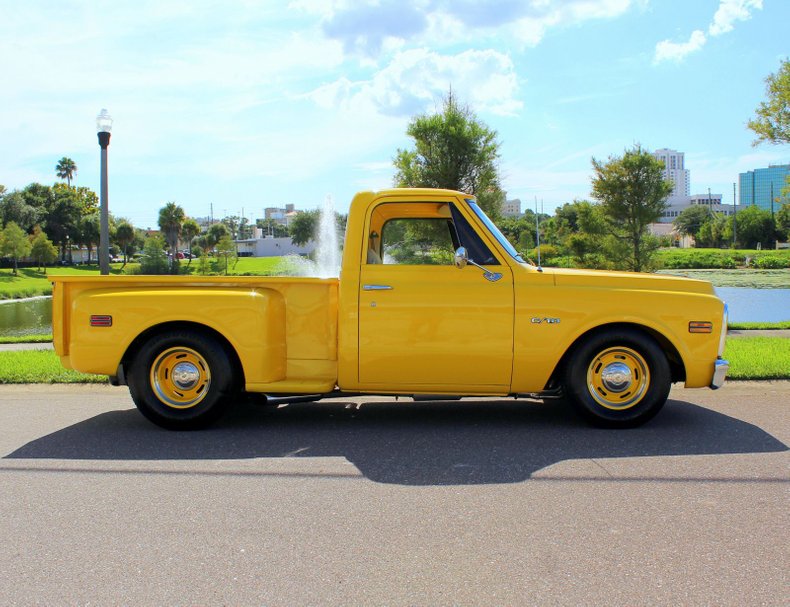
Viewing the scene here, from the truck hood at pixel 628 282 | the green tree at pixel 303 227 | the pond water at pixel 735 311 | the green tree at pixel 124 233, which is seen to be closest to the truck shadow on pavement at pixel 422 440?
the truck hood at pixel 628 282

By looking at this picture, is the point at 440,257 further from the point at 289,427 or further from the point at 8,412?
the point at 8,412

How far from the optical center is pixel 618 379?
5.82 metres

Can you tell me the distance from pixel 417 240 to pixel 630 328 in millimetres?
2052

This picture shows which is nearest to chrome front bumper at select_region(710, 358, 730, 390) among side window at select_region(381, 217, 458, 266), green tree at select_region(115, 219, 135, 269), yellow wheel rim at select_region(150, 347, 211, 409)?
side window at select_region(381, 217, 458, 266)

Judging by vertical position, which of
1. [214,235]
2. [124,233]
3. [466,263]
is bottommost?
[466,263]

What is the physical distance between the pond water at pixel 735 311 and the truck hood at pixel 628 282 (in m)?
15.0

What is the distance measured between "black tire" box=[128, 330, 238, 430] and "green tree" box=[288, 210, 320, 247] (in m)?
86.7

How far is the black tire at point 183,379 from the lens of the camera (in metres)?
5.87

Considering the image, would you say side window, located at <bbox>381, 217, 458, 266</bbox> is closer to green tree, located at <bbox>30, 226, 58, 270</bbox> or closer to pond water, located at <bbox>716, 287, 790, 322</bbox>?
pond water, located at <bbox>716, 287, 790, 322</bbox>

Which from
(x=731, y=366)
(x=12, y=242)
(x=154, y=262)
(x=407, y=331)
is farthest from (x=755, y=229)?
(x=407, y=331)

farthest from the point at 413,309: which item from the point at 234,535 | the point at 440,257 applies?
the point at 234,535

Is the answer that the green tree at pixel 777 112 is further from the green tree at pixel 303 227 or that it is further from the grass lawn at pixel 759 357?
the green tree at pixel 303 227

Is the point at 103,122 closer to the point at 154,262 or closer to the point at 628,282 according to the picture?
the point at 628,282

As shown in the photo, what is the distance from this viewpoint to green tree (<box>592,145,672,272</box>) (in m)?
19.7
